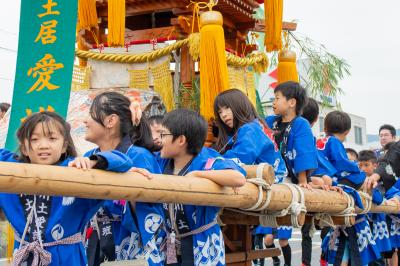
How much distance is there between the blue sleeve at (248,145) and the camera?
3.71m

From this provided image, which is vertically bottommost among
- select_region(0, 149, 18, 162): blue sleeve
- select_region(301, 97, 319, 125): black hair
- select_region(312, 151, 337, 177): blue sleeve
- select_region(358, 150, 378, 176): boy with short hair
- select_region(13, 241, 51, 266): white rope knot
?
select_region(13, 241, 51, 266): white rope knot

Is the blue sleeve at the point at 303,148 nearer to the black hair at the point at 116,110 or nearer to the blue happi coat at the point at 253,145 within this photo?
the blue happi coat at the point at 253,145

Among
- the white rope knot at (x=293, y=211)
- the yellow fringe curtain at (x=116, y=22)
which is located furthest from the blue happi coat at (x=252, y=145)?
the yellow fringe curtain at (x=116, y=22)

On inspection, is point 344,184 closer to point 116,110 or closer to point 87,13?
point 116,110

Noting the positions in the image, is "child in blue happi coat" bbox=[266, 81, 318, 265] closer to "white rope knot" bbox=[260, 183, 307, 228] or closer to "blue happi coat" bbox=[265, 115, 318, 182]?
"blue happi coat" bbox=[265, 115, 318, 182]

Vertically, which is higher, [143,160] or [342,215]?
[143,160]

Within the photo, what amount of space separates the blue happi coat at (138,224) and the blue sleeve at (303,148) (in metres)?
1.54

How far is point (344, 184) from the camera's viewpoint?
15.9 ft

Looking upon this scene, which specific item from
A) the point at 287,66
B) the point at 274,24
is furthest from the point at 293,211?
the point at 274,24

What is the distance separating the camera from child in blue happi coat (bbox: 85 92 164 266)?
289cm

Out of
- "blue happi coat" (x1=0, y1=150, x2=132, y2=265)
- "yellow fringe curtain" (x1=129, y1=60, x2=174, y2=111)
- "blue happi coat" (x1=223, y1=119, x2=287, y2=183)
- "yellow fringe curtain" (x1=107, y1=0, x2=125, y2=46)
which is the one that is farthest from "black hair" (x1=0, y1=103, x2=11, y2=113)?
"blue happi coat" (x1=0, y1=150, x2=132, y2=265)

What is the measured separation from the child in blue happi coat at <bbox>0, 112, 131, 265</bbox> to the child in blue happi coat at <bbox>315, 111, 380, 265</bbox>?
2.71 m

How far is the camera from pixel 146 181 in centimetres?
240

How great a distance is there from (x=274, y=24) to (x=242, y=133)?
8.48 feet
